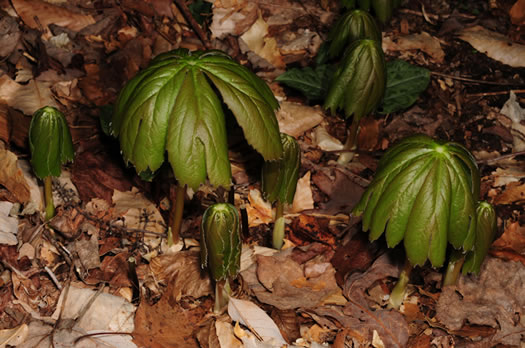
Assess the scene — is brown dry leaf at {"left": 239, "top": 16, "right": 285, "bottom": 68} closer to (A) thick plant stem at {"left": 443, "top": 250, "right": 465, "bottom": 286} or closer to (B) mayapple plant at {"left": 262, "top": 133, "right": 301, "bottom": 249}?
(B) mayapple plant at {"left": 262, "top": 133, "right": 301, "bottom": 249}

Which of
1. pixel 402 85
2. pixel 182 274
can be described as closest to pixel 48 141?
pixel 182 274

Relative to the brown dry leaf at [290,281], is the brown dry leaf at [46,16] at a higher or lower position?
higher

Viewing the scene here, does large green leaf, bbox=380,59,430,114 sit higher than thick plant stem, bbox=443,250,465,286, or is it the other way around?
large green leaf, bbox=380,59,430,114

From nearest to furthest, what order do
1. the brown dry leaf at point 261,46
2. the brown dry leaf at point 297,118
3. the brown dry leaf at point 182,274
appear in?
the brown dry leaf at point 182,274 < the brown dry leaf at point 297,118 < the brown dry leaf at point 261,46

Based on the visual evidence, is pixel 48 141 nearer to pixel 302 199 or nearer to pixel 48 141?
pixel 48 141

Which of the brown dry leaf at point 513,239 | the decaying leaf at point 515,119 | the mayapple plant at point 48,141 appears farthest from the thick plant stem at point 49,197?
the decaying leaf at point 515,119

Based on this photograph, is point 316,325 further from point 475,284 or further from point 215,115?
point 215,115

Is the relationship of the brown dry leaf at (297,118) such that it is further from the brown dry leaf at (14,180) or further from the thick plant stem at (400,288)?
the brown dry leaf at (14,180)

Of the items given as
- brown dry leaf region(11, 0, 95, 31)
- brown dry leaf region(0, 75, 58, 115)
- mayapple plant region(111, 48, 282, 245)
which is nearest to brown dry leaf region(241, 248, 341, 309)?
mayapple plant region(111, 48, 282, 245)
